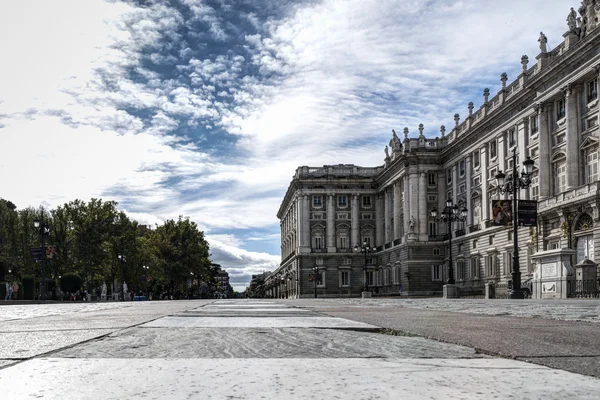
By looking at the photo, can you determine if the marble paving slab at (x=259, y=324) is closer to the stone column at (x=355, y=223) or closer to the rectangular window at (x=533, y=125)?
the rectangular window at (x=533, y=125)

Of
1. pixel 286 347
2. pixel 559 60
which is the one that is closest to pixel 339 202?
pixel 559 60

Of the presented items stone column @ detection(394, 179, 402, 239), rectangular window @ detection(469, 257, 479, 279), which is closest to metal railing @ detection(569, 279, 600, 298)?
rectangular window @ detection(469, 257, 479, 279)

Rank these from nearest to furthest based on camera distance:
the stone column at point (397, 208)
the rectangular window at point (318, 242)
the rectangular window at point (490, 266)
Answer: the rectangular window at point (490, 266) < the stone column at point (397, 208) < the rectangular window at point (318, 242)

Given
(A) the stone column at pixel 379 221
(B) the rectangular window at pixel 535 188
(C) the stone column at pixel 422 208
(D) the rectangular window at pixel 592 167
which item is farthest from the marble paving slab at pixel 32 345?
(A) the stone column at pixel 379 221

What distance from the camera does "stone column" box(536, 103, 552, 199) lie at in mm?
45438

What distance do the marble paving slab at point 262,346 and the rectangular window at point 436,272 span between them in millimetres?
69996

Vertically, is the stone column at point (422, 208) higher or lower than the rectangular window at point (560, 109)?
lower

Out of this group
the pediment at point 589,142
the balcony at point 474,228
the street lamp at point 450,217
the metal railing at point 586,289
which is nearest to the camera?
the metal railing at point 586,289

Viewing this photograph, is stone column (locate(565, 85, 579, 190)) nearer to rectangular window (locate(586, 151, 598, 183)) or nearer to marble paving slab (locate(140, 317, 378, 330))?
rectangular window (locate(586, 151, 598, 183))

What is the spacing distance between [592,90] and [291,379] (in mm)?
42902

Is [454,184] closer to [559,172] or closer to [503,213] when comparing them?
[559,172]

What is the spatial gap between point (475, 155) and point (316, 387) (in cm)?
6207

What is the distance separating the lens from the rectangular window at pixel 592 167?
130 ft

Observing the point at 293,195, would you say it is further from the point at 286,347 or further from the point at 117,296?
the point at 286,347
